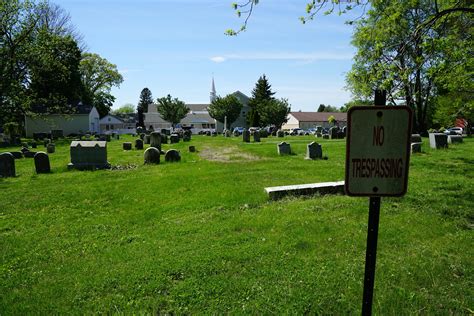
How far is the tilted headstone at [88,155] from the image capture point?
14.7 metres

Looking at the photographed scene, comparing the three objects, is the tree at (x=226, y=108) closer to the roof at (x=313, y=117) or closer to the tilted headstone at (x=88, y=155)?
the roof at (x=313, y=117)

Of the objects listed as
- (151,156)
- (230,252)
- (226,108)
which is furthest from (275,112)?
(230,252)

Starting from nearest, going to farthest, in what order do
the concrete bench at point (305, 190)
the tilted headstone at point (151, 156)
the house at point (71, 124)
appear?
the concrete bench at point (305, 190) < the tilted headstone at point (151, 156) < the house at point (71, 124)

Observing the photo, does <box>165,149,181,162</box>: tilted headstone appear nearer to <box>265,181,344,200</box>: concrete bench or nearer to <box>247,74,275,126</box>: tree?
<box>265,181,344,200</box>: concrete bench

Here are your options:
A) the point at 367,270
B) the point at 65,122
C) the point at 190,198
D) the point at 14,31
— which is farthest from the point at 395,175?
the point at 65,122

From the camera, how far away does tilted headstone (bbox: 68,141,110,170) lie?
14.7 meters

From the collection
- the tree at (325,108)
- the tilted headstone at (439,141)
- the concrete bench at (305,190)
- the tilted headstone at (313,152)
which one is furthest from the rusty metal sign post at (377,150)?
the tree at (325,108)

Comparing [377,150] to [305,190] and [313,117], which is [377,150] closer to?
[305,190]

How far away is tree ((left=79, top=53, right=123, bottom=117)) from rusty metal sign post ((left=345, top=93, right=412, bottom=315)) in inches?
2488

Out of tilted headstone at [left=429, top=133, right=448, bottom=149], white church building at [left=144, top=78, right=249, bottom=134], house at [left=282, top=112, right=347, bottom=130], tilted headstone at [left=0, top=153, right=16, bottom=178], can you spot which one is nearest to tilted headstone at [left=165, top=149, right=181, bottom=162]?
tilted headstone at [left=0, top=153, right=16, bottom=178]

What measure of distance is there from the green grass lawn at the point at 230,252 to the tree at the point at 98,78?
57.6 metres

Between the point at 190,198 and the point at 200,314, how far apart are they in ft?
16.9

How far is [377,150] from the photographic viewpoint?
227 centimetres

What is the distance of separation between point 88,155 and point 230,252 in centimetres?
1204
